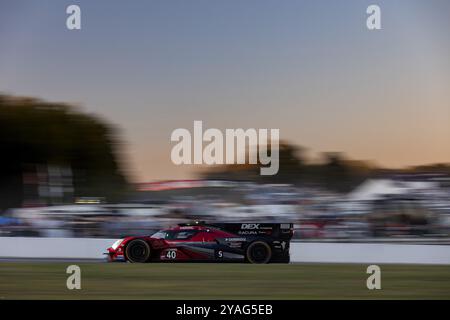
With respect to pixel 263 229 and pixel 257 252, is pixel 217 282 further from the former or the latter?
pixel 263 229

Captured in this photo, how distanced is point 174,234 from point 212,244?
626mm

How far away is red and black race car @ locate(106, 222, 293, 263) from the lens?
1138cm

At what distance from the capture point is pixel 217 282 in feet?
31.1

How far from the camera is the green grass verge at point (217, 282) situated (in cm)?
859

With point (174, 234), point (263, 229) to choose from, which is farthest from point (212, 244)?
point (263, 229)

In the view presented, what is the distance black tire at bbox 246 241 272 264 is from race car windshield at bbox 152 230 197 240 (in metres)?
0.93

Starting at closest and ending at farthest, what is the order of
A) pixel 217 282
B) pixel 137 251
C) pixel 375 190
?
pixel 217 282 < pixel 137 251 < pixel 375 190

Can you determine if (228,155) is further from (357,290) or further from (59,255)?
(59,255)

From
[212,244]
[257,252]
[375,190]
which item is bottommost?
[257,252]

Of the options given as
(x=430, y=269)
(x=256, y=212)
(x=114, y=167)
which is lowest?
(x=430, y=269)

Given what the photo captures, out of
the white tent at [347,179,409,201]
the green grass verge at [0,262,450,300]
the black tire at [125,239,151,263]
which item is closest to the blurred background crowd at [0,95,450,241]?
the white tent at [347,179,409,201]

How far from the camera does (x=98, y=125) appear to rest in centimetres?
1184
